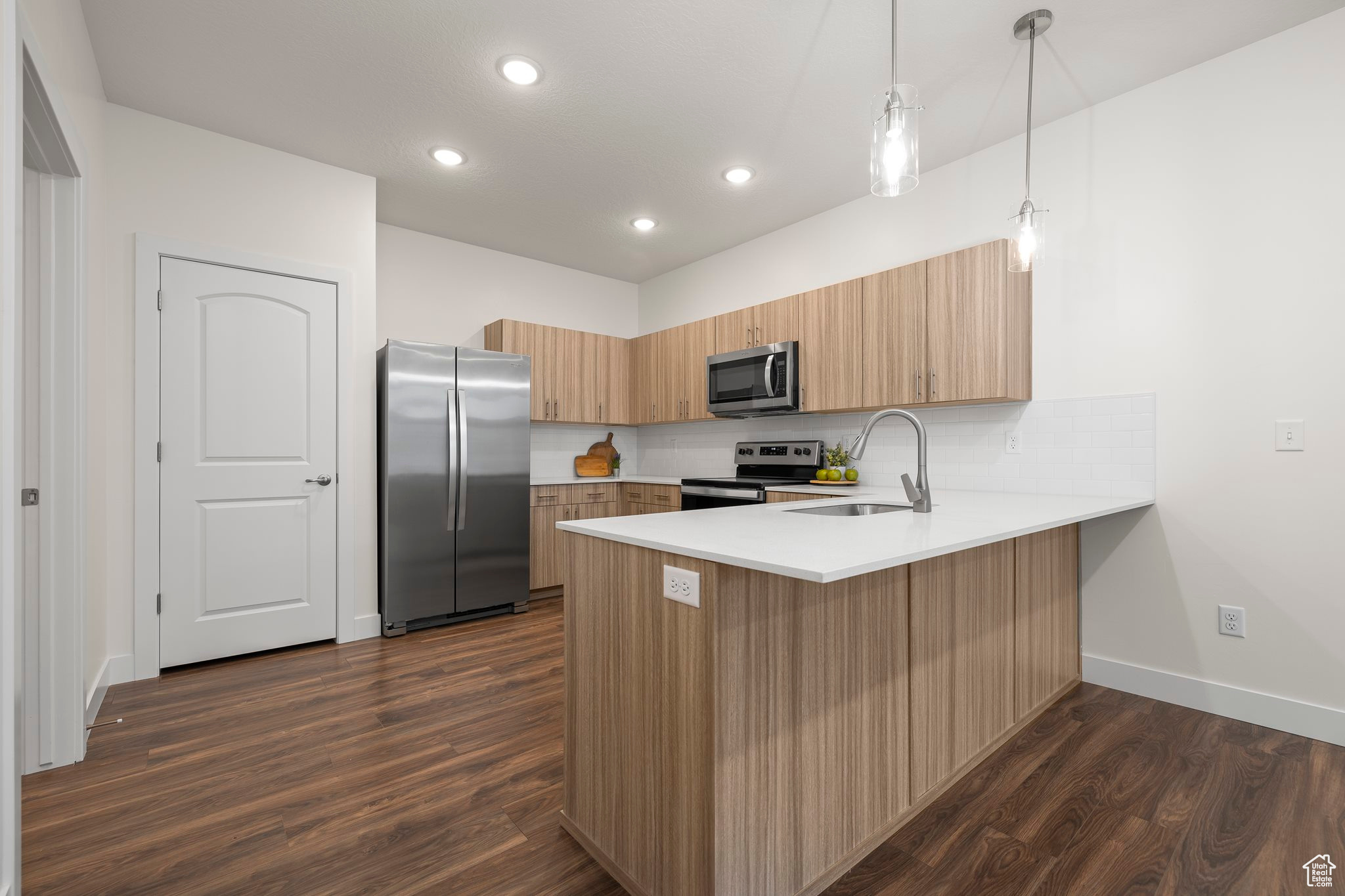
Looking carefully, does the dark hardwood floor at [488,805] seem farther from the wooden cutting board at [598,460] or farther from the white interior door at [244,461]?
the wooden cutting board at [598,460]

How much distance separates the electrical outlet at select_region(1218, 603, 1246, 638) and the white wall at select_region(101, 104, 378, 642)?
161 inches

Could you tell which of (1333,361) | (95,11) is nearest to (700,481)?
(1333,361)

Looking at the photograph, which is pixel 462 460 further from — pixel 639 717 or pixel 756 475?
pixel 639 717

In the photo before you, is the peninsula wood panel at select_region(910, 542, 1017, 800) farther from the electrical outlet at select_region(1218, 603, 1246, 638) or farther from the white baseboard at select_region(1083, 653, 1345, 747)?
the electrical outlet at select_region(1218, 603, 1246, 638)

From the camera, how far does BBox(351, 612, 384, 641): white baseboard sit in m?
3.40

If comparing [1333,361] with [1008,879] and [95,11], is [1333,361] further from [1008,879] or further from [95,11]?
[95,11]

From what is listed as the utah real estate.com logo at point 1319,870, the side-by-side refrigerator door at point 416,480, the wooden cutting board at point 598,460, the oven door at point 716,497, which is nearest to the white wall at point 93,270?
the side-by-side refrigerator door at point 416,480

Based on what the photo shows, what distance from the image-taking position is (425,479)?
3600 millimetres

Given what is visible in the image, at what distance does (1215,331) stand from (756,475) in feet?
8.66

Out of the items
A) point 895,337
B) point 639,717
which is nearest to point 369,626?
point 639,717

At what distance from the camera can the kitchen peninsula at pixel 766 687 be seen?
126cm

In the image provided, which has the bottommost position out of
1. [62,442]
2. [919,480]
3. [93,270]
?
[919,480]

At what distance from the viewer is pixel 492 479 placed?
3.88 metres

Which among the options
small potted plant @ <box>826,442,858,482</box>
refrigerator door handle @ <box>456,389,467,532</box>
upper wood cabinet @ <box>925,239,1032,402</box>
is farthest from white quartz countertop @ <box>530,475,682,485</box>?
upper wood cabinet @ <box>925,239,1032,402</box>
